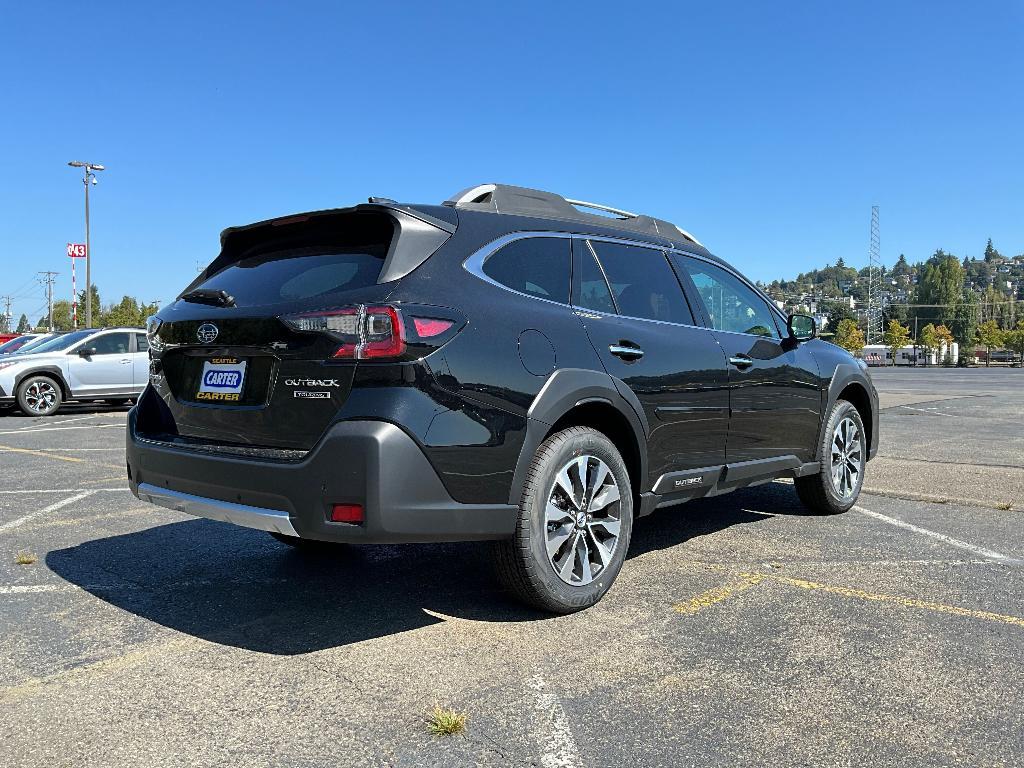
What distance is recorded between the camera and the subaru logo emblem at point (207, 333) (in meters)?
3.55

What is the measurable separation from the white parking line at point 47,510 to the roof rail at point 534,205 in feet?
12.5

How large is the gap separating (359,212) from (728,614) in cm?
237

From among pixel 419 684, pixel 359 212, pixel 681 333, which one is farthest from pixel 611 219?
pixel 419 684

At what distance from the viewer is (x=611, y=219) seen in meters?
4.67

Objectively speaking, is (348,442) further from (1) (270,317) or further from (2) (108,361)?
(2) (108,361)

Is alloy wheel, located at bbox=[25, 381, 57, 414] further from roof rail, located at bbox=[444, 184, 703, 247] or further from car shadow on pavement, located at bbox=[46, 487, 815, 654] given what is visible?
roof rail, located at bbox=[444, 184, 703, 247]

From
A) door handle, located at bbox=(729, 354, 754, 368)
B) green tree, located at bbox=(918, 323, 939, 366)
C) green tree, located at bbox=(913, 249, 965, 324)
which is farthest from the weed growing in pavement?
green tree, located at bbox=(913, 249, 965, 324)

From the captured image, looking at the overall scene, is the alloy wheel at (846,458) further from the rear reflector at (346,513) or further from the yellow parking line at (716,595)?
the rear reflector at (346,513)

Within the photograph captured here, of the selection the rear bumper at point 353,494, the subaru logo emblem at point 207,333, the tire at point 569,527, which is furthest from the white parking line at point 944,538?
the subaru logo emblem at point 207,333

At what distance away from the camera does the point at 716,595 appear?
394cm

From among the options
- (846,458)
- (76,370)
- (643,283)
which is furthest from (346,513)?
(76,370)

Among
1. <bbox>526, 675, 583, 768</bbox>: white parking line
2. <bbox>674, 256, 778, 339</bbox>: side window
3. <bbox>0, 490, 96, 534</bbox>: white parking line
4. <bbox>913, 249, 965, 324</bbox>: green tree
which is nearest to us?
<bbox>526, 675, 583, 768</bbox>: white parking line

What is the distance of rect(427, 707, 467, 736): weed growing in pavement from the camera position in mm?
2535

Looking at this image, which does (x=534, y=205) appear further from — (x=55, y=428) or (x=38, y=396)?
(x=38, y=396)
